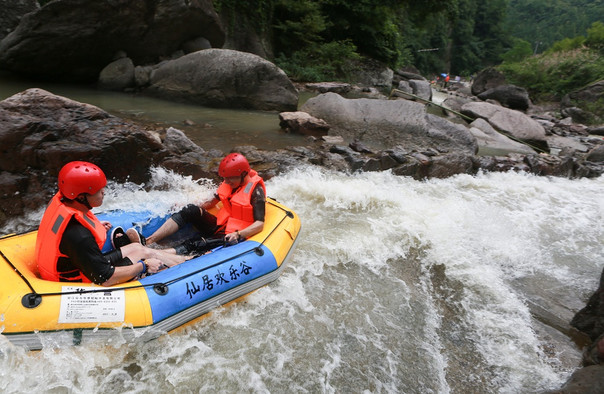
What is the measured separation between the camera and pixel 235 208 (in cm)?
398

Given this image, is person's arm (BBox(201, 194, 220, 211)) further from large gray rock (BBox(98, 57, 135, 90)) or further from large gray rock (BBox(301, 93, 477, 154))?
large gray rock (BBox(98, 57, 135, 90))

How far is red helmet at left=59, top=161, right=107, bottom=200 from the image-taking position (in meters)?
2.51

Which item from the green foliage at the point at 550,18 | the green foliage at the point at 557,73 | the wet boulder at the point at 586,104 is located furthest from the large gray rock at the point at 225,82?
the green foliage at the point at 550,18

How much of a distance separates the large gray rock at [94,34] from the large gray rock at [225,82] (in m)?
1.55

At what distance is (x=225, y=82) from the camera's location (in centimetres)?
1023

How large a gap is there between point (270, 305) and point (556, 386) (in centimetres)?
234

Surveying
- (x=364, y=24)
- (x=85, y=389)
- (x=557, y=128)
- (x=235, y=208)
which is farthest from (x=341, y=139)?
(x=364, y=24)

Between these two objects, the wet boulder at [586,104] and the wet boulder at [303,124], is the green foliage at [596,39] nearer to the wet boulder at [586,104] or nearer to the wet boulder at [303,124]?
the wet boulder at [586,104]

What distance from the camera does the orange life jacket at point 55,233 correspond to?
2525 mm

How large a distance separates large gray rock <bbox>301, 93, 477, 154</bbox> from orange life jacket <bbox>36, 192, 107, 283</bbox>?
6.88 metres

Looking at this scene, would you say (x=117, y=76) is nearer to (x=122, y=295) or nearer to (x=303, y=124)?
(x=303, y=124)

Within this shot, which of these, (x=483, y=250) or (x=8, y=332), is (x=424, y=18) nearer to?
(x=483, y=250)

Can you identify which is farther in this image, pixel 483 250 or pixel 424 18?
pixel 424 18

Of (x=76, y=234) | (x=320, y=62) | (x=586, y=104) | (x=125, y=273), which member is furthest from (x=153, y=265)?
(x=586, y=104)
